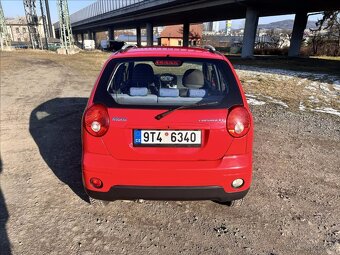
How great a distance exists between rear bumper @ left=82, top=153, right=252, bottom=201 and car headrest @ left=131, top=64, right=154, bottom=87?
3.20 ft

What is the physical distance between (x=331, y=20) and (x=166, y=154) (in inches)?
1620

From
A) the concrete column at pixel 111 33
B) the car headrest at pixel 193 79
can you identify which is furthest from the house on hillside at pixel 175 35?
the car headrest at pixel 193 79

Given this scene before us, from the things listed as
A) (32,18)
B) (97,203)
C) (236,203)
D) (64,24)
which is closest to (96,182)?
(97,203)

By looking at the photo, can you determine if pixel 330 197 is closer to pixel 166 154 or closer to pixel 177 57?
pixel 166 154

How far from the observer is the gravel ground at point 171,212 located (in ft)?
8.40

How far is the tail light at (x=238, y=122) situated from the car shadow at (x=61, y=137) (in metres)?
1.82

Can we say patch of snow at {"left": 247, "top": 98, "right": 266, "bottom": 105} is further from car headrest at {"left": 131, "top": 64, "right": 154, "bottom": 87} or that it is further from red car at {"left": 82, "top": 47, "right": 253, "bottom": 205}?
red car at {"left": 82, "top": 47, "right": 253, "bottom": 205}

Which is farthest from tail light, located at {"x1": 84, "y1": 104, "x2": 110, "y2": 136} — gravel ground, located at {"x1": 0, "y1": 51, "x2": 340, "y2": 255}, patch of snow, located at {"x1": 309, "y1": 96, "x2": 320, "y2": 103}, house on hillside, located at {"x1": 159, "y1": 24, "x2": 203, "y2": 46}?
Result: house on hillside, located at {"x1": 159, "y1": 24, "x2": 203, "y2": 46}

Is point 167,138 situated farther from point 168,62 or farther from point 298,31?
point 298,31

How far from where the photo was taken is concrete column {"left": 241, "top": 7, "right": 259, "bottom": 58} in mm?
28328

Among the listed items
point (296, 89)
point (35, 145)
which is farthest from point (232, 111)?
point (296, 89)

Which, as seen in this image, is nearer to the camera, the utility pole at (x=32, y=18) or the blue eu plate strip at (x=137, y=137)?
the blue eu plate strip at (x=137, y=137)

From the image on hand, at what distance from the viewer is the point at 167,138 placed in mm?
2518

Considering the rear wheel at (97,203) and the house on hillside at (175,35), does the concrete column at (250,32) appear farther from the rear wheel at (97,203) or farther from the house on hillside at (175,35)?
the house on hillside at (175,35)
